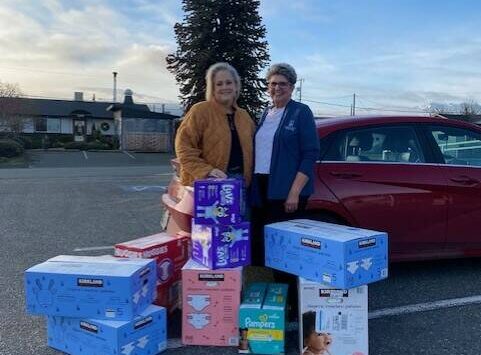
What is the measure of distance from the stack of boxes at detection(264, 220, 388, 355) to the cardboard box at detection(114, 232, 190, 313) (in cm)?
101

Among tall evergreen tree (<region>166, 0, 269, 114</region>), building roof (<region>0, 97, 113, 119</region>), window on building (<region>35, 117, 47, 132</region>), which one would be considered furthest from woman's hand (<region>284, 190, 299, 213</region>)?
window on building (<region>35, 117, 47, 132</region>)

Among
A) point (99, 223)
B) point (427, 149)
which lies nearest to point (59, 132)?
point (99, 223)

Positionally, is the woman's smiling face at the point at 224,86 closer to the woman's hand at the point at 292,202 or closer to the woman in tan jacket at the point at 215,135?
the woman in tan jacket at the point at 215,135

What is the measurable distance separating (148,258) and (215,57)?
3178 centimetres

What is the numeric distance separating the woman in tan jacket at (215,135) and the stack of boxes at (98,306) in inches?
31.9

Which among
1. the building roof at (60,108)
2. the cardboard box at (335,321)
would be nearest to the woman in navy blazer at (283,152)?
the cardboard box at (335,321)

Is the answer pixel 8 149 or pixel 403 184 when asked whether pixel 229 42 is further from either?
pixel 403 184

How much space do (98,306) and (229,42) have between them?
32.5 meters

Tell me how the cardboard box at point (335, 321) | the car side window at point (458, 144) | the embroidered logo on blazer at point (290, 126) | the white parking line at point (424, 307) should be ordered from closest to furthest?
1. the cardboard box at point (335, 321)
2. the embroidered logo on blazer at point (290, 126)
3. the white parking line at point (424, 307)
4. the car side window at point (458, 144)

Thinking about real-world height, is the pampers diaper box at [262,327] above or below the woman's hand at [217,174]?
below

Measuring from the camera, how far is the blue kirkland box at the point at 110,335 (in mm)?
3127

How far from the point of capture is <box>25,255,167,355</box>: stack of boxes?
3.14m

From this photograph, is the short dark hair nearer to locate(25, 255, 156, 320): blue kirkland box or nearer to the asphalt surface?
locate(25, 255, 156, 320): blue kirkland box

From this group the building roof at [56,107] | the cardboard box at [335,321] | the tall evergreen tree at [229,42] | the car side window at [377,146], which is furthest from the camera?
the building roof at [56,107]
